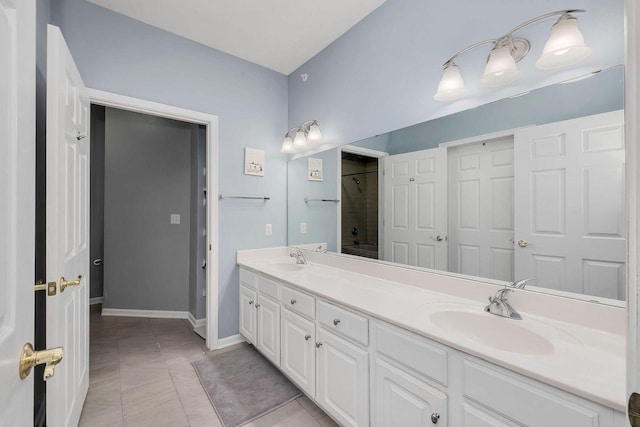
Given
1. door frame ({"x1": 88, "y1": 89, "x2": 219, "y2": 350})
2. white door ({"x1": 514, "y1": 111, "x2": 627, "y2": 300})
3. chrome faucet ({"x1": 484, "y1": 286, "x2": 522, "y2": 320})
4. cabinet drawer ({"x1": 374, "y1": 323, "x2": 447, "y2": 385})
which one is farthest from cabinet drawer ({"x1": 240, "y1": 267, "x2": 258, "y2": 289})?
white door ({"x1": 514, "y1": 111, "x2": 627, "y2": 300})

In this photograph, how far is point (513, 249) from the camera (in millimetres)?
1356

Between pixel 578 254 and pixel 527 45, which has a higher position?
pixel 527 45

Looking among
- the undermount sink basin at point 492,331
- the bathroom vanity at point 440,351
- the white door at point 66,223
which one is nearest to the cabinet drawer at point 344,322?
the bathroom vanity at point 440,351

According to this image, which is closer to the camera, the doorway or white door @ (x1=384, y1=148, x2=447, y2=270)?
white door @ (x1=384, y1=148, x2=447, y2=270)

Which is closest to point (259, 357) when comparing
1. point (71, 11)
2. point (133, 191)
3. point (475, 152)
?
point (475, 152)

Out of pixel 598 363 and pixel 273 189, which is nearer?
pixel 598 363

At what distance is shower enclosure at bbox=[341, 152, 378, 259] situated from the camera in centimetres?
206

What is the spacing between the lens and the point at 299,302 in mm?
1746

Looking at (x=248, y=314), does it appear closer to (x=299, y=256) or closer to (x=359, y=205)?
(x=299, y=256)

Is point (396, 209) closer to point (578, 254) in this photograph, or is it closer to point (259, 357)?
point (578, 254)

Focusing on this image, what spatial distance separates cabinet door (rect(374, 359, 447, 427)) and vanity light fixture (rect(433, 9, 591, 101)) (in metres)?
1.40

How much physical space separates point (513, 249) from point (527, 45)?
3.16 ft

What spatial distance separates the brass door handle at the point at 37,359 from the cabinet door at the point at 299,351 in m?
1.21

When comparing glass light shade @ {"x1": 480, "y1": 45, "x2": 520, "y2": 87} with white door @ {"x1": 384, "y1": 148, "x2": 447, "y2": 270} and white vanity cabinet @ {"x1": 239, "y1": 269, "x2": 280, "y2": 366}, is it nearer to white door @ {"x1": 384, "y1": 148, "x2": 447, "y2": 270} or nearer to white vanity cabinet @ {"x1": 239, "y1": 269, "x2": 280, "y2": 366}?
white door @ {"x1": 384, "y1": 148, "x2": 447, "y2": 270}
